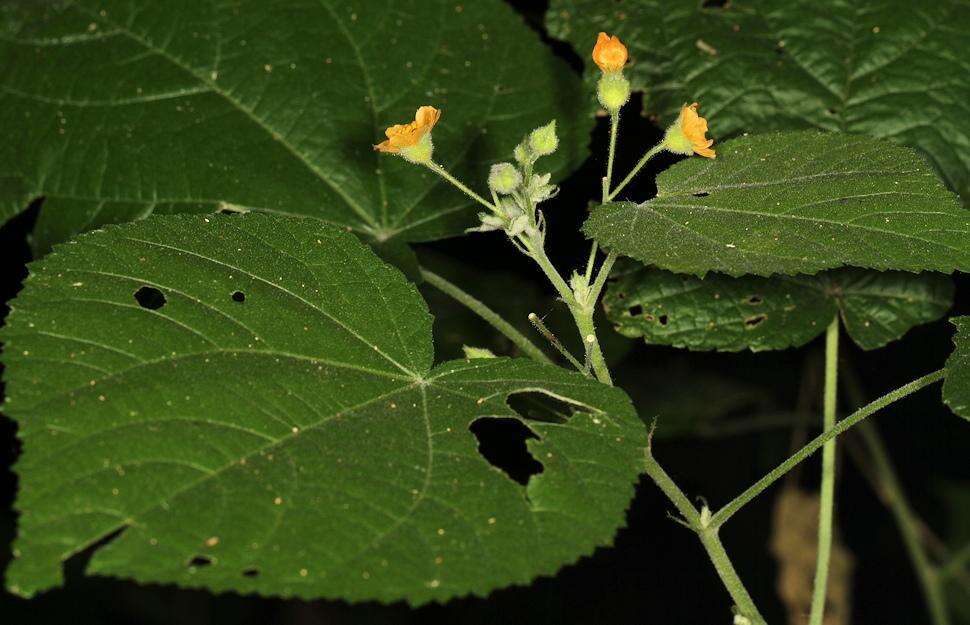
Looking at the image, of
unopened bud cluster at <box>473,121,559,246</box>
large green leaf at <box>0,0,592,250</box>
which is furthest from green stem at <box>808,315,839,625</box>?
large green leaf at <box>0,0,592,250</box>

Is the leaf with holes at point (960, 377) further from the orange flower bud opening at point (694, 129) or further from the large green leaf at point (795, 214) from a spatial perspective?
the orange flower bud opening at point (694, 129)

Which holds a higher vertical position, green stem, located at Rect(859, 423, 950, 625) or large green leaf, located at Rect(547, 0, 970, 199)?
large green leaf, located at Rect(547, 0, 970, 199)

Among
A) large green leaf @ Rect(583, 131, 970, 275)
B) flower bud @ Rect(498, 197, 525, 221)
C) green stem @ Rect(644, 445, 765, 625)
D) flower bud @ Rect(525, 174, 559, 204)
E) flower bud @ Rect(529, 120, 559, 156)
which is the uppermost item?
flower bud @ Rect(529, 120, 559, 156)

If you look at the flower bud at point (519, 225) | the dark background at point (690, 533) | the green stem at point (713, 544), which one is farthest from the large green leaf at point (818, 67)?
the green stem at point (713, 544)

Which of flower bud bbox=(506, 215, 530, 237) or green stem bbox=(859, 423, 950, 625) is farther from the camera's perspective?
green stem bbox=(859, 423, 950, 625)

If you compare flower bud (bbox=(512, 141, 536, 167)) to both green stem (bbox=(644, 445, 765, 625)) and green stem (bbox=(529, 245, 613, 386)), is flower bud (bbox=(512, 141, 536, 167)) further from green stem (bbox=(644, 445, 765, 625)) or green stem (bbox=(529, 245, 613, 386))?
green stem (bbox=(644, 445, 765, 625))

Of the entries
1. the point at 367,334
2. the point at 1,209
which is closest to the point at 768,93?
the point at 367,334

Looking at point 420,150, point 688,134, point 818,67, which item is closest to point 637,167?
point 688,134
